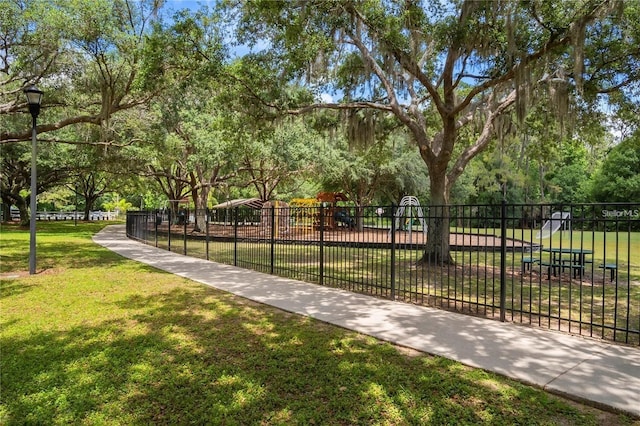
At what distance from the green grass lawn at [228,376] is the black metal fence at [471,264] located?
194cm

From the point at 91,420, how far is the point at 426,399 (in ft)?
8.67

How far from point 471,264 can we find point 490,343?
4720 millimetres

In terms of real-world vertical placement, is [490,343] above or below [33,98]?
below

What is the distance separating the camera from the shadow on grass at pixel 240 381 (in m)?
3.15

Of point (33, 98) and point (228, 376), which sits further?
point (33, 98)

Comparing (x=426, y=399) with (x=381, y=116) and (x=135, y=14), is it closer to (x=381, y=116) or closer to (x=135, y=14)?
(x=381, y=116)

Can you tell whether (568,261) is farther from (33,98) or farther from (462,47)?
(33,98)

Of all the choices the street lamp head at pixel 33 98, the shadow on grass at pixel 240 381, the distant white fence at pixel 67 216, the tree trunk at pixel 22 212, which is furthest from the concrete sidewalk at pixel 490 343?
the distant white fence at pixel 67 216

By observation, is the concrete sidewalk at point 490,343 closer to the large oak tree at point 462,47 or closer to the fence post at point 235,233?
the large oak tree at point 462,47

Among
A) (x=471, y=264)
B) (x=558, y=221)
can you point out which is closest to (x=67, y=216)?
(x=471, y=264)

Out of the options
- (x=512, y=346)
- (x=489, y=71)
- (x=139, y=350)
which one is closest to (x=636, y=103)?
(x=489, y=71)

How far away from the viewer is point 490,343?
4773 millimetres

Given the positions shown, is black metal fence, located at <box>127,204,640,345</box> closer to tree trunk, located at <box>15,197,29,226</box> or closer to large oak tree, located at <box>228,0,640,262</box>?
large oak tree, located at <box>228,0,640,262</box>

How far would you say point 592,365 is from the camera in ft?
13.4
